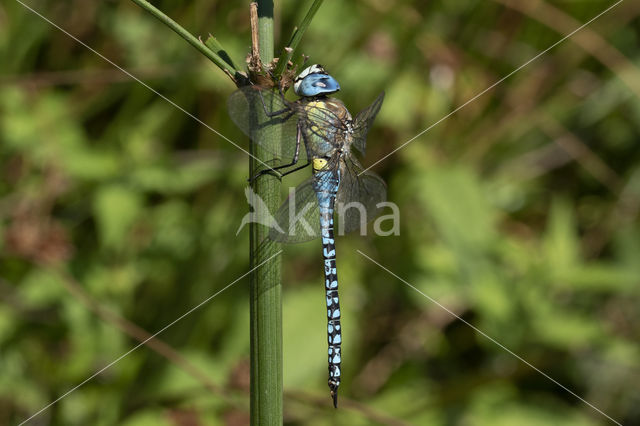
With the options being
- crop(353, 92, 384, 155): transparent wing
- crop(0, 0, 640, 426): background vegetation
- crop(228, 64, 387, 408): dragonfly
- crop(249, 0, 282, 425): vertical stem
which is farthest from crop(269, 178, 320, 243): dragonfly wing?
crop(0, 0, 640, 426): background vegetation

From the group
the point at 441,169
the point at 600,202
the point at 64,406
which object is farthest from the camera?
the point at 600,202

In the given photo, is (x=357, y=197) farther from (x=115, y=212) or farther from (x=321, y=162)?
(x=115, y=212)

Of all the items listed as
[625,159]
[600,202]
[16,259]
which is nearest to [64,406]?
[16,259]

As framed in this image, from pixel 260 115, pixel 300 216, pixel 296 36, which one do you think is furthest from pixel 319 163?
pixel 296 36

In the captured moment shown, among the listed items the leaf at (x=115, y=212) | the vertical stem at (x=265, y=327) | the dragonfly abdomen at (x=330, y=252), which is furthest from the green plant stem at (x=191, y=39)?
the leaf at (x=115, y=212)

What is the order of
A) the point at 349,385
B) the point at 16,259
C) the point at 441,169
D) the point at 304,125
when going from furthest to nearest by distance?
A: the point at 441,169
the point at 349,385
the point at 16,259
the point at 304,125

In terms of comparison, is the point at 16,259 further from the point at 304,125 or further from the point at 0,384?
the point at 304,125

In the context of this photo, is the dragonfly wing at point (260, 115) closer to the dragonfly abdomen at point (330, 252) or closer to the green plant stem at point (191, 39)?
the green plant stem at point (191, 39)
